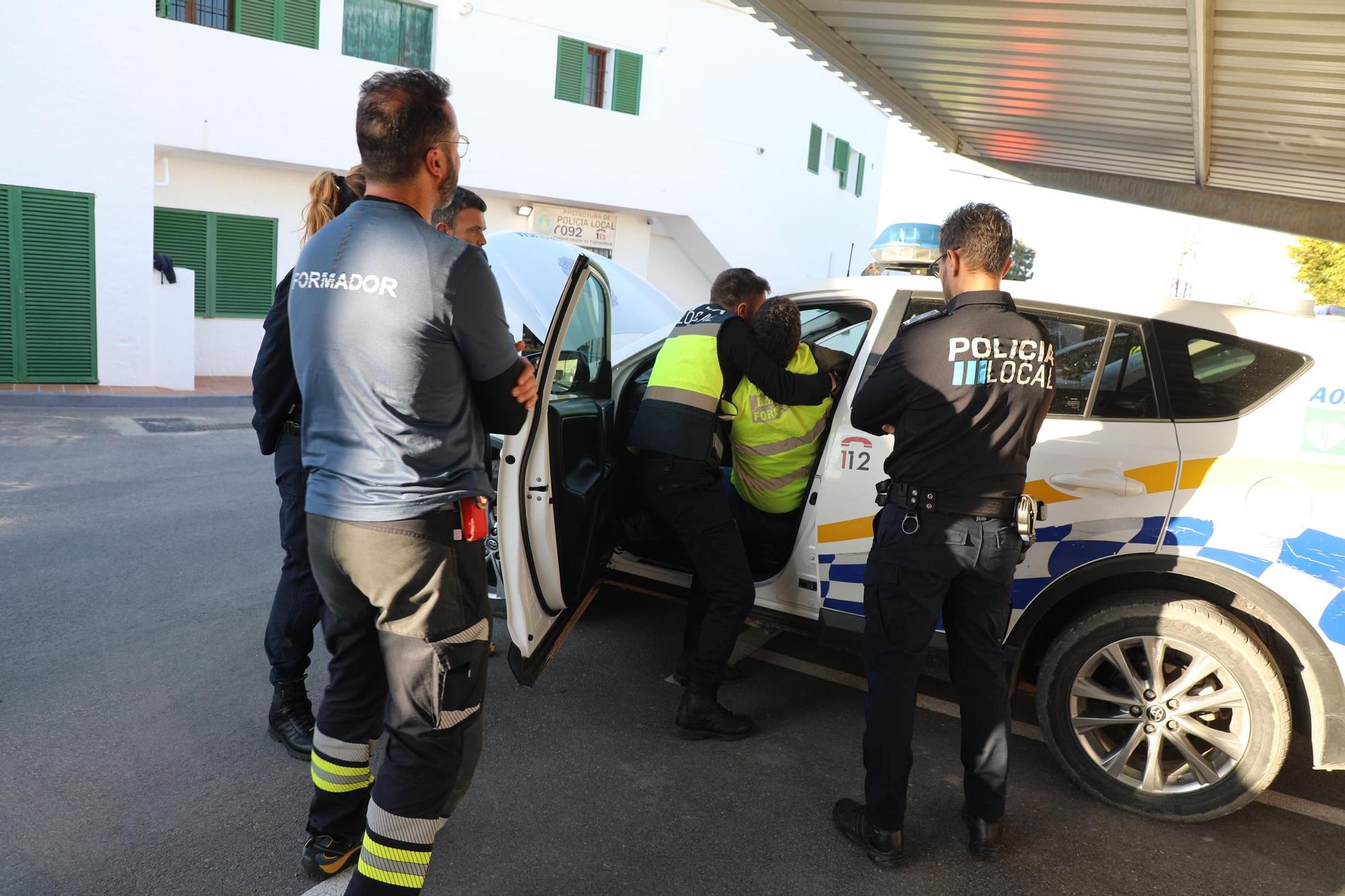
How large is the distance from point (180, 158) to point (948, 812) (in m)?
13.2

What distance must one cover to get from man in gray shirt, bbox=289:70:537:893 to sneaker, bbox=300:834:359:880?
0.45 meters

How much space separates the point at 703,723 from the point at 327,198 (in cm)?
224

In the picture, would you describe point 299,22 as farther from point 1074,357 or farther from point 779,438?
point 1074,357

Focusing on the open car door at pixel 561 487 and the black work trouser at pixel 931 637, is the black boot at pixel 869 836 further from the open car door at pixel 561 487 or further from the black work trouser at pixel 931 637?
the open car door at pixel 561 487

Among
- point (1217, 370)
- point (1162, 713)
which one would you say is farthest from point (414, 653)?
point (1217, 370)

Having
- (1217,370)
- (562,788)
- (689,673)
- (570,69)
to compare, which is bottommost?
(562,788)

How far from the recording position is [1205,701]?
2934mm

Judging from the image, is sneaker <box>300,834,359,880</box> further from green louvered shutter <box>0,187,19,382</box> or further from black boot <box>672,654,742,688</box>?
green louvered shutter <box>0,187,19,382</box>

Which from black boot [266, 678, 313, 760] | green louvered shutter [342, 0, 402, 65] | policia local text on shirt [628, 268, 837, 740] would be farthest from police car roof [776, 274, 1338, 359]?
green louvered shutter [342, 0, 402, 65]

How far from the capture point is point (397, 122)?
2.05 meters

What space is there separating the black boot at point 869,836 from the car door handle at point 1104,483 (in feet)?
4.12

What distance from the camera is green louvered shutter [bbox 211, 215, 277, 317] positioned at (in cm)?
1289

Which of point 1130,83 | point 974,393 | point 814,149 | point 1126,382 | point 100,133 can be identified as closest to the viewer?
point 974,393

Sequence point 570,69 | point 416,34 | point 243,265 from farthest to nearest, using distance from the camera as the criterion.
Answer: point 570,69 → point 416,34 → point 243,265
